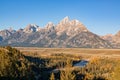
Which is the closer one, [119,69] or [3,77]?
[119,69]

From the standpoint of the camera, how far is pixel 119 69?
3885 inches

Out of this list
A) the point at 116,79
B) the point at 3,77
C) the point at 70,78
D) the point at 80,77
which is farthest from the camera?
the point at 80,77

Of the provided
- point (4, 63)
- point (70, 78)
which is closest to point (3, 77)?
point (4, 63)

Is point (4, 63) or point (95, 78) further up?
point (4, 63)

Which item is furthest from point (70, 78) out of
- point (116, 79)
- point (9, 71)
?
point (116, 79)

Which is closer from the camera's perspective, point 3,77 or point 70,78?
point 3,77

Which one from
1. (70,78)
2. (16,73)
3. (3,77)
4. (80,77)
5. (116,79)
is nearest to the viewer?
(116,79)

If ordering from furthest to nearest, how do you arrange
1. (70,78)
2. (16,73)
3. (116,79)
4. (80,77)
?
(80,77) → (70,78) → (16,73) → (116,79)

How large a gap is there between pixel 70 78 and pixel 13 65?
27.3 metres

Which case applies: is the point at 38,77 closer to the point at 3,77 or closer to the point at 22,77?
the point at 22,77

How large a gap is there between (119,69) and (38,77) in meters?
75.4

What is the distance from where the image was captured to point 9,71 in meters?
133

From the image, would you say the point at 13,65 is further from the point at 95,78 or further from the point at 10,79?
the point at 95,78

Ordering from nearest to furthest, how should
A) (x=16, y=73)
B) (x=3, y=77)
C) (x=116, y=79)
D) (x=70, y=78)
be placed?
(x=116, y=79)
(x=3, y=77)
(x=16, y=73)
(x=70, y=78)
